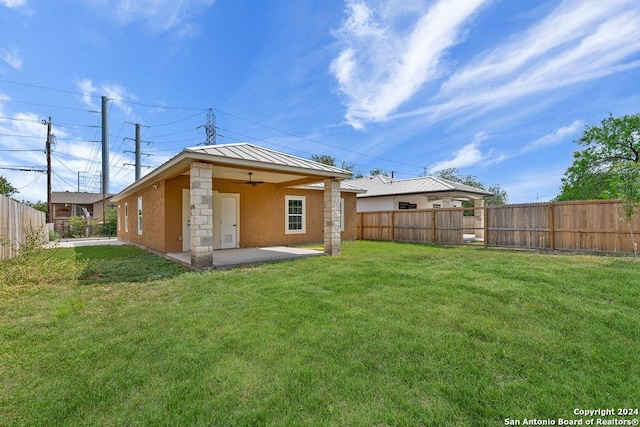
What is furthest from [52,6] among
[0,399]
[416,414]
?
[416,414]

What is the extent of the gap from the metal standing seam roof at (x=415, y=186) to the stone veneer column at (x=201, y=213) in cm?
1321

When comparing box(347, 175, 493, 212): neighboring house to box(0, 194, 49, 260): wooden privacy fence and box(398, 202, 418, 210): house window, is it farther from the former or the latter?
box(0, 194, 49, 260): wooden privacy fence

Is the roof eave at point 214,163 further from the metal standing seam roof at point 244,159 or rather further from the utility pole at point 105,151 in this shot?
the utility pole at point 105,151

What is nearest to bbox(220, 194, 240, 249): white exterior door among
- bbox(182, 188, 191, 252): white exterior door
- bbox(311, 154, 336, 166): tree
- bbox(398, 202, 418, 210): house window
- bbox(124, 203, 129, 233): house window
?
bbox(182, 188, 191, 252): white exterior door

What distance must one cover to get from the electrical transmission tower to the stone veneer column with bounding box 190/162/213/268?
25.0m

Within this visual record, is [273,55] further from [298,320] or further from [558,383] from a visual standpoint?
[558,383]

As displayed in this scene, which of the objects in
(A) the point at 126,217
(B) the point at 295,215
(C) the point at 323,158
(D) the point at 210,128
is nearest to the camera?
(B) the point at 295,215

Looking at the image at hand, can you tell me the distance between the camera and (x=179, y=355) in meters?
2.90

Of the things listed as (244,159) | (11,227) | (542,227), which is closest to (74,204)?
(11,227)

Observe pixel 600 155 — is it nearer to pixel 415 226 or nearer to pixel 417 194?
pixel 417 194

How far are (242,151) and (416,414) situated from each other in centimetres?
739

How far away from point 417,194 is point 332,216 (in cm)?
959

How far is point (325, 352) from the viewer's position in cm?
292

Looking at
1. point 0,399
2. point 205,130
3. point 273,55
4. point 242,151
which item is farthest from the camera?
point 205,130
